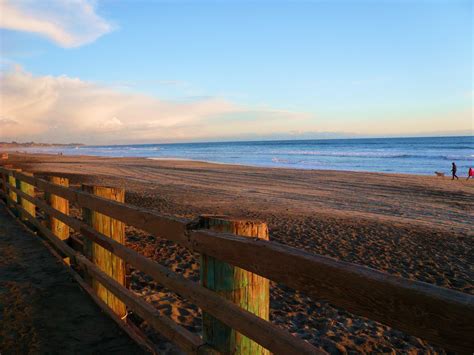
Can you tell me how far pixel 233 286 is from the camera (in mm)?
2166

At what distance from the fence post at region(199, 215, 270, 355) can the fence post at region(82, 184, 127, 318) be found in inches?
79.6

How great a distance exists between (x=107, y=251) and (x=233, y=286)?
92.4 inches

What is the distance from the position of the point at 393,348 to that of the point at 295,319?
1141mm

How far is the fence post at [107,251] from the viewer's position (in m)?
3.92

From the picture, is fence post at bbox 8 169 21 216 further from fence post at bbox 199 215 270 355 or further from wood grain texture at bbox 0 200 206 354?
fence post at bbox 199 215 270 355

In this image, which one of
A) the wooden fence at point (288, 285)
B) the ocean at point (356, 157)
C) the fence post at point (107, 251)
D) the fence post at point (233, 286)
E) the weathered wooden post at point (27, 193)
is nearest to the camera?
the wooden fence at point (288, 285)

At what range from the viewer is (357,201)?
14.4 meters

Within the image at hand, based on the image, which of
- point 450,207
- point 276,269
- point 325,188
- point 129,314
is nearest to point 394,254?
point 129,314

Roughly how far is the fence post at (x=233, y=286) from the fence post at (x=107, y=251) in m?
2.02

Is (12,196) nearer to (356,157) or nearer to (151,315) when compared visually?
(151,315)

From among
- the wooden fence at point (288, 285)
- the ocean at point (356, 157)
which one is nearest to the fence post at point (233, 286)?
the wooden fence at point (288, 285)

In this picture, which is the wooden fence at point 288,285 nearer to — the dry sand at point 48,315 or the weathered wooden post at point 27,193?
the dry sand at point 48,315

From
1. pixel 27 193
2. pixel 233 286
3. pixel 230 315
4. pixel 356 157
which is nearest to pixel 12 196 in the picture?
pixel 27 193

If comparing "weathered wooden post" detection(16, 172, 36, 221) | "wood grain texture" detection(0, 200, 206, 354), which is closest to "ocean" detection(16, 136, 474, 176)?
"weathered wooden post" detection(16, 172, 36, 221)
